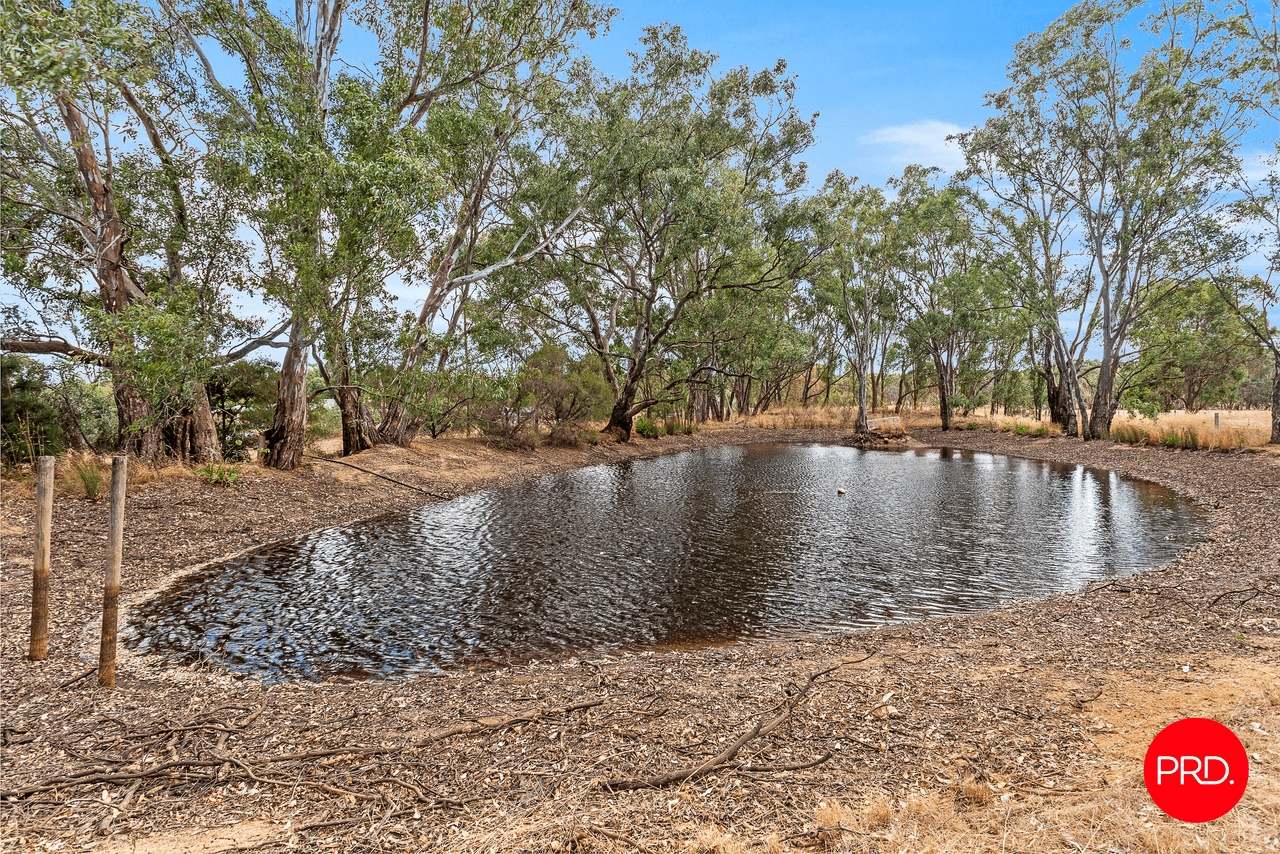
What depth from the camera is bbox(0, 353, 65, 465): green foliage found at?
41.0 feet

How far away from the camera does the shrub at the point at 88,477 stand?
1168 cm

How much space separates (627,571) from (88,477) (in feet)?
35.7

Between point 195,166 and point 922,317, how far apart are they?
1724 inches

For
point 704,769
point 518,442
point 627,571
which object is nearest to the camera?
point 704,769

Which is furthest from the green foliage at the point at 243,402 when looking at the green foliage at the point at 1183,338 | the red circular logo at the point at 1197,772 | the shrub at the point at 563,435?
the green foliage at the point at 1183,338

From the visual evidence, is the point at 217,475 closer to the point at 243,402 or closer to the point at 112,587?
the point at 243,402

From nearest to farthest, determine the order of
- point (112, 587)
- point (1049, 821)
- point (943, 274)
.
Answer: point (1049, 821), point (112, 587), point (943, 274)

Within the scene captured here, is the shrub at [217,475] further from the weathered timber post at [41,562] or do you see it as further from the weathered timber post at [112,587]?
the weathered timber post at [112,587]

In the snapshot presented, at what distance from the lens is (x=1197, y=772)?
140 inches

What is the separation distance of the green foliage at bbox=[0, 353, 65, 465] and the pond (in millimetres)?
6165

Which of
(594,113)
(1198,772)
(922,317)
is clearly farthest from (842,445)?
(1198,772)

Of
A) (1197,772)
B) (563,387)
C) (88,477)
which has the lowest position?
(1197,772)

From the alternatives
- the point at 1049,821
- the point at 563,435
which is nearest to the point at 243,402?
the point at 563,435

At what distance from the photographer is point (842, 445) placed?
37.0 meters
